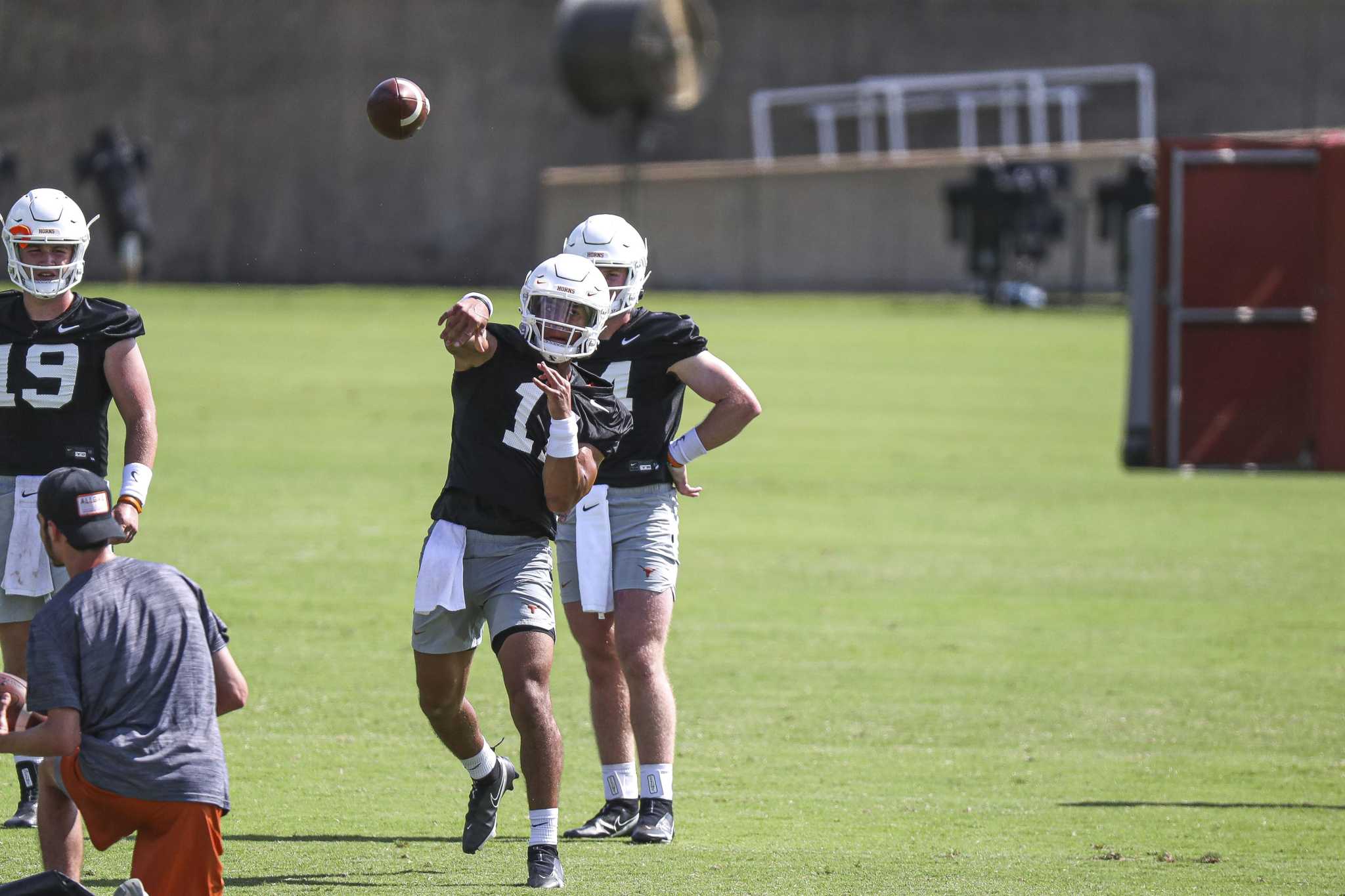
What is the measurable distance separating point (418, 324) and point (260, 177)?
11.8 metres

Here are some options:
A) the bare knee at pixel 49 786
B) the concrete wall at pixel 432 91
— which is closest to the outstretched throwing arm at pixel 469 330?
the bare knee at pixel 49 786

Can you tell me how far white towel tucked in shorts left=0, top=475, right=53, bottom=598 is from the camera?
7055 mm

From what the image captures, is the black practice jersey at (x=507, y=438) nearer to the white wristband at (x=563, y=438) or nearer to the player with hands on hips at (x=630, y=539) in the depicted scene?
the white wristband at (x=563, y=438)

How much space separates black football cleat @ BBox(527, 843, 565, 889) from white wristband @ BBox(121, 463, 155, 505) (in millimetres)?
1890

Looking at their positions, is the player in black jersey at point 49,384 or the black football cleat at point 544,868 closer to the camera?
the black football cleat at point 544,868

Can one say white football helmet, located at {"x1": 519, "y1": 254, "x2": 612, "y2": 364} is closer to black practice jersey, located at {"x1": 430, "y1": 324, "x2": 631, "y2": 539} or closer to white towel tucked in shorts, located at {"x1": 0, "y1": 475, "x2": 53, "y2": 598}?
black practice jersey, located at {"x1": 430, "y1": 324, "x2": 631, "y2": 539}

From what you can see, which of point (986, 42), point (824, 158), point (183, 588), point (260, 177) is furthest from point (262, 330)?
point (183, 588)

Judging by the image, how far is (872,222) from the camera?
41.1 meters

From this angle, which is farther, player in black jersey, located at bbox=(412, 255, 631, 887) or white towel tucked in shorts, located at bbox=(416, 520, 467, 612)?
white towel tucked in shorts, located at bbox=(416, 520, 467, 612)

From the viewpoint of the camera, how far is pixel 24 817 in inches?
289

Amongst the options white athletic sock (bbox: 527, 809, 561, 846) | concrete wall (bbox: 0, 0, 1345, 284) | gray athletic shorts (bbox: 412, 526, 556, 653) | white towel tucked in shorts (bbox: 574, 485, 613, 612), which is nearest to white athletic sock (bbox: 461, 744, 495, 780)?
gray athletic shorts (bbox: 412, 526, 556, 653)

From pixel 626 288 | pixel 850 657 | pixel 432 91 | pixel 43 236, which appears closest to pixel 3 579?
pixel 43 236

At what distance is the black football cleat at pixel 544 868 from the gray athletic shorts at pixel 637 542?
1.45 metres

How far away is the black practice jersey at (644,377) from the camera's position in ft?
25.1
